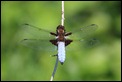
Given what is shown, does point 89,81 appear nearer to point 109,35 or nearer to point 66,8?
point 109,35

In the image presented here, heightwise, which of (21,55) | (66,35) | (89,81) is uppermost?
(66,35)

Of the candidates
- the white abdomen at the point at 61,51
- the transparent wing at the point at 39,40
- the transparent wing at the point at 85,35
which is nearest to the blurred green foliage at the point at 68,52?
the transparent wing at the point at 85,35

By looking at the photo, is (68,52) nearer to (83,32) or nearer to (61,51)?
(83,32)

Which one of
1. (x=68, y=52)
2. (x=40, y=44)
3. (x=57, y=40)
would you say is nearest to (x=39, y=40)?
(x=40, y=44)

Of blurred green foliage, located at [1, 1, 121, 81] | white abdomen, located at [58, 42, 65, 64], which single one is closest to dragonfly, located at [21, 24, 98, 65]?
white abdomen, located at [58, 42, 65, 64]

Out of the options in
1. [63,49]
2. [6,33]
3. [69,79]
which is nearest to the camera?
[63,49]

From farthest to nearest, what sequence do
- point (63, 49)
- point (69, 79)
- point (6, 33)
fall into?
point (6, 33)
point (69, 79)
point (63, 49)

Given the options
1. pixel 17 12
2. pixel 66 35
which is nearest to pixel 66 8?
pixel 17 12

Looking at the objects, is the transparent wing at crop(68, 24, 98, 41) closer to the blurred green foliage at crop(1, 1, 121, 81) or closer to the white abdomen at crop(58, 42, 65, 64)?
the white abdomen at crop(58, 42, 65, 64)

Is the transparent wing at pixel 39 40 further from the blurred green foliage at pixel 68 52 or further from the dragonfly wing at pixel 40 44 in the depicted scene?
the blurred green foliage at pixel 68 52
